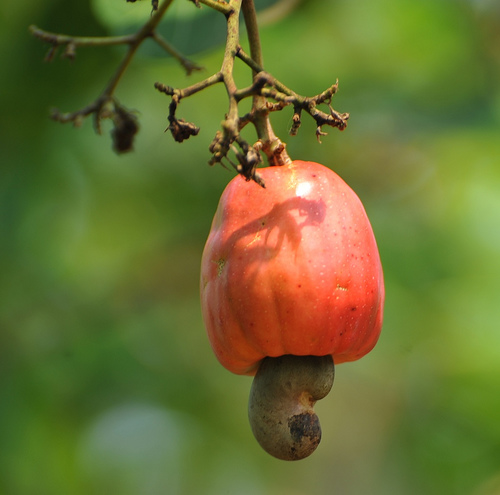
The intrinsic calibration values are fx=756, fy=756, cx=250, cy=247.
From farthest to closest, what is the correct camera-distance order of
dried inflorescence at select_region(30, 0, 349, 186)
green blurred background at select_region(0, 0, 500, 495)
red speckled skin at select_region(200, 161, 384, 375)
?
green blurred background at select_region(0, 0, 500, 495), red speckled skin at select_region(200, 161, 384, 375), dried inflorescence at select_region(30, 0, 349, 186)

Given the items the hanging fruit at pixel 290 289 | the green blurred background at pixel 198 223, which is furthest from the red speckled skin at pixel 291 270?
the green blurred background at pixel 198 223

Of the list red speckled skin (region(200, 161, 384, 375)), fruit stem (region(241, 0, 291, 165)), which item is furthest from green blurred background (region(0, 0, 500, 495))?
red speckled skin (region(200, 161, 384, 375))

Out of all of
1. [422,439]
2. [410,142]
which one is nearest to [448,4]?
[410,142]

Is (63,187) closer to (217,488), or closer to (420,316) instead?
(420,316)

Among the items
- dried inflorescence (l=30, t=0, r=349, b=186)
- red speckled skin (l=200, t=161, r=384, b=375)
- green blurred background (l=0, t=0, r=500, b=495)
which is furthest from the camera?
green blurred background (l=0, t=0, r=500, b=495)

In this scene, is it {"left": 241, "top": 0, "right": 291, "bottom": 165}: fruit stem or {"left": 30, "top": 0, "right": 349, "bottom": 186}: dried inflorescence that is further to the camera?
{"left": 241, "top": 0, "right": 291, "bottom": 165}: fruit stem

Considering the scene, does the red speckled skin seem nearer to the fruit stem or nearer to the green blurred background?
the fruit stem

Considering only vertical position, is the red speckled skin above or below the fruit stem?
below
